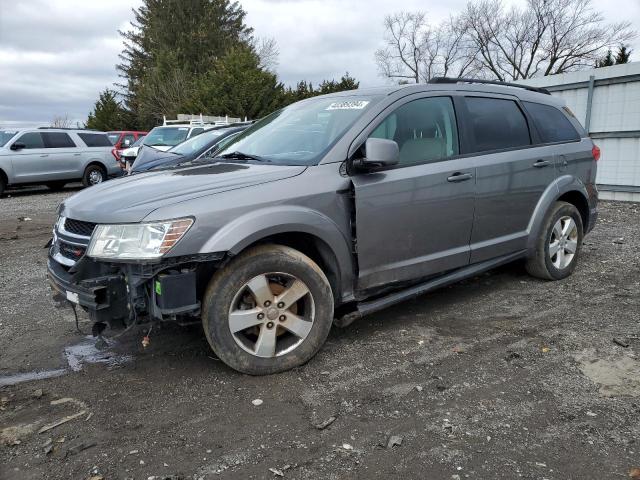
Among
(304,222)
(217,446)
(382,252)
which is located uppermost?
(304,222)

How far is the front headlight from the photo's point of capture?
2996 millimetres

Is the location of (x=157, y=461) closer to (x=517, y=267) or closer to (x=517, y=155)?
(x=517, y=155)

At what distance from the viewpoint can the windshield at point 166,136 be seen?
44.3 ft

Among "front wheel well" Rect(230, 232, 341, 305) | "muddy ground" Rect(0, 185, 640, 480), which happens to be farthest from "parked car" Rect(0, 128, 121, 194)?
"front wheel well" Rect(230, 232, 341, 305)

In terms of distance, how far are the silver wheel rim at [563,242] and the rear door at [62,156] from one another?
13.8 metres

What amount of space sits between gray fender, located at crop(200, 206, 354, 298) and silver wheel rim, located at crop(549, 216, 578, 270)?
8.42 feet

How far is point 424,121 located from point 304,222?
4.73ft

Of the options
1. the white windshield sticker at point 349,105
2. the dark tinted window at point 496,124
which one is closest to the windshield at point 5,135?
the white windshield sticker at point 349,105

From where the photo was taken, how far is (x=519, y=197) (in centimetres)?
478

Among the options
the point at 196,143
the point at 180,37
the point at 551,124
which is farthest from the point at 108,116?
the point at 551,124

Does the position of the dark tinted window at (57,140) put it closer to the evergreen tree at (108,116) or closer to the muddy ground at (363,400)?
the muddy ground at (363,400)

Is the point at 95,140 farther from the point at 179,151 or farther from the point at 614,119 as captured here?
the point at 614,119

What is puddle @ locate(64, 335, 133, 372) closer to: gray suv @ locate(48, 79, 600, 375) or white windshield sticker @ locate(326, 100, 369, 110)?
gray suv @ locate(48, 79, 600, 375)

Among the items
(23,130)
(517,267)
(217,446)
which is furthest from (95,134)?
(217,446)
